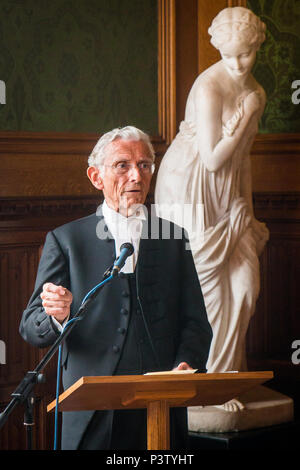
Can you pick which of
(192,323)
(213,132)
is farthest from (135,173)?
(213,132)

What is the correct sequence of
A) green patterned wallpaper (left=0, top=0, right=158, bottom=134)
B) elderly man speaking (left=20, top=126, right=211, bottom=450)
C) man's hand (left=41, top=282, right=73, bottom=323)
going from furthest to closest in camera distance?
1. green patterned wallpaper (left=0, top=0, right=158, bottom=134)
2. elderly man speaking (left=20, top=126, right=211, bottom=450)
3. man's hand (left=41, top=282, right=73, bottom=323)

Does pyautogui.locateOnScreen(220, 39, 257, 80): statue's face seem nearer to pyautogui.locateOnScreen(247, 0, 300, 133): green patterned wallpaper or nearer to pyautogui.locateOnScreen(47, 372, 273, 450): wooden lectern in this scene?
pyautogui.locateOnScreen(247, 0, 300, 133): green patterned wallpaper

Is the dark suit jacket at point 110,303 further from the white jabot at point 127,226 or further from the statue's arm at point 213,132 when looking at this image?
the statue's arm at point 213,132

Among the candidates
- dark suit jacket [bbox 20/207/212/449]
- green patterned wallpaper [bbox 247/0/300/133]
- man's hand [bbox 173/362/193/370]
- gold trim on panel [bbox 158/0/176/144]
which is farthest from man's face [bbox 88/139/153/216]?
green patterned wallpaper [bbox 247/0/300/133]

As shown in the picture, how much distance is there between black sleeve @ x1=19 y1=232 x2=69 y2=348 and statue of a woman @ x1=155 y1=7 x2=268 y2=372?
177cm

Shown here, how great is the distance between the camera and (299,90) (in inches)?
203

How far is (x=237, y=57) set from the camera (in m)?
4.21

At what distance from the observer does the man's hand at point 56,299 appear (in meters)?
2.18

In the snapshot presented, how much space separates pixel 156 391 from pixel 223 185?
97.0 inches

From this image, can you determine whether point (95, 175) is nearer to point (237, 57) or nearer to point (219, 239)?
point (219, 239)

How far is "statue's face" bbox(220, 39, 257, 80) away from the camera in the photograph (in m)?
4.17
